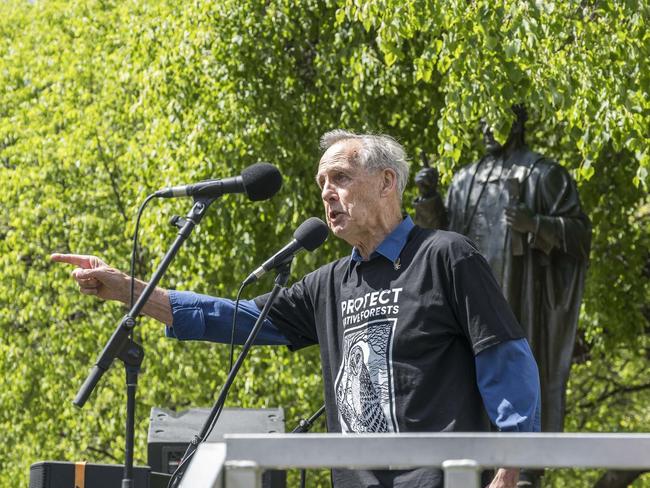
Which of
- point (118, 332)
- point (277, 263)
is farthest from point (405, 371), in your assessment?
point (118, 332)

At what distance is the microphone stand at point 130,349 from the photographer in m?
3.82

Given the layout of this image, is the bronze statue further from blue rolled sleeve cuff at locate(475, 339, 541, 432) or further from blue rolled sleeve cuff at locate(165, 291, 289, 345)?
blue rolled sleeve cuff at locate(475, 339, 541, 432)

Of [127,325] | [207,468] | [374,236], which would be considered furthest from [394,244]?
[207,468]

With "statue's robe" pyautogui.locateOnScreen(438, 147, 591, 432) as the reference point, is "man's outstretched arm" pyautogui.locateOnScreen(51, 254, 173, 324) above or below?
below

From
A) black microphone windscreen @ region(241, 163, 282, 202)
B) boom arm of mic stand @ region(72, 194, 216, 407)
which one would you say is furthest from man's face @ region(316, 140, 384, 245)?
boom arm of mic stand @ region(72, 194, 216, 407)

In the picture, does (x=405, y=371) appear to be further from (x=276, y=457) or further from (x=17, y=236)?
(x=17, y=236)

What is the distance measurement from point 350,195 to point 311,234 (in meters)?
0.25

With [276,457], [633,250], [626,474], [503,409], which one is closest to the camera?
[276,457]

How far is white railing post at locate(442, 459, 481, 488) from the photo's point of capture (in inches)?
92.4

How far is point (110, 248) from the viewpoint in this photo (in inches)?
626

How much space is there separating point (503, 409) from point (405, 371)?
0.96 ft

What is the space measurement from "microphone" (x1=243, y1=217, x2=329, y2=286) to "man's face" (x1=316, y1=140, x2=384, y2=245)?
0.15 m

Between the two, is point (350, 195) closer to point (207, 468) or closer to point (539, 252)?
point (207, 468)

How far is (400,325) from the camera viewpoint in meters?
3.64
